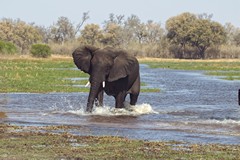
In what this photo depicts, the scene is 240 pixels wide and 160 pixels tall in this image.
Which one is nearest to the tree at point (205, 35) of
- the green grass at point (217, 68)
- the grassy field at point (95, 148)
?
the green grass at point (217, 68)

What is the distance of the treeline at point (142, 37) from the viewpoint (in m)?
120

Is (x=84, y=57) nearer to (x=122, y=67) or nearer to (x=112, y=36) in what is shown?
(x=122, y=67)

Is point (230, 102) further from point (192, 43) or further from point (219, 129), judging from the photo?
point (192, 43)

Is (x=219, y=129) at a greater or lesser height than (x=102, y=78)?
lesser

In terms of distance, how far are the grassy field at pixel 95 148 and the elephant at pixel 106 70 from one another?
5.42m

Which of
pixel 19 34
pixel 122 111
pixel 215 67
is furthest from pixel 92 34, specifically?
pixel 122 111

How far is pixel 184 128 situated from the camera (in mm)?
17391

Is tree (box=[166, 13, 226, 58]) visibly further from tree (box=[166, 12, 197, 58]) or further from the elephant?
the elephant

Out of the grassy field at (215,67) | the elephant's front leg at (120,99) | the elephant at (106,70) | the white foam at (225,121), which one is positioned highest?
the elephant at (106,70)

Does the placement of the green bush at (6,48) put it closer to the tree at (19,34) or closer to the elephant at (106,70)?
the tree at (19,34)

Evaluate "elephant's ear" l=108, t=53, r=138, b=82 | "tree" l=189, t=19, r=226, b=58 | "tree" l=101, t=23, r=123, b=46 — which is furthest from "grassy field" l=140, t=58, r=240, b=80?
"tree" l=101, t=23, r=123, b=46

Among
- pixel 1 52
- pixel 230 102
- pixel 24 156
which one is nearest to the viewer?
pixel 24 156

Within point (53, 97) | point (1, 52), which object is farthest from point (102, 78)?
point (1, 52)

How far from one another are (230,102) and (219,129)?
10.6 meters
